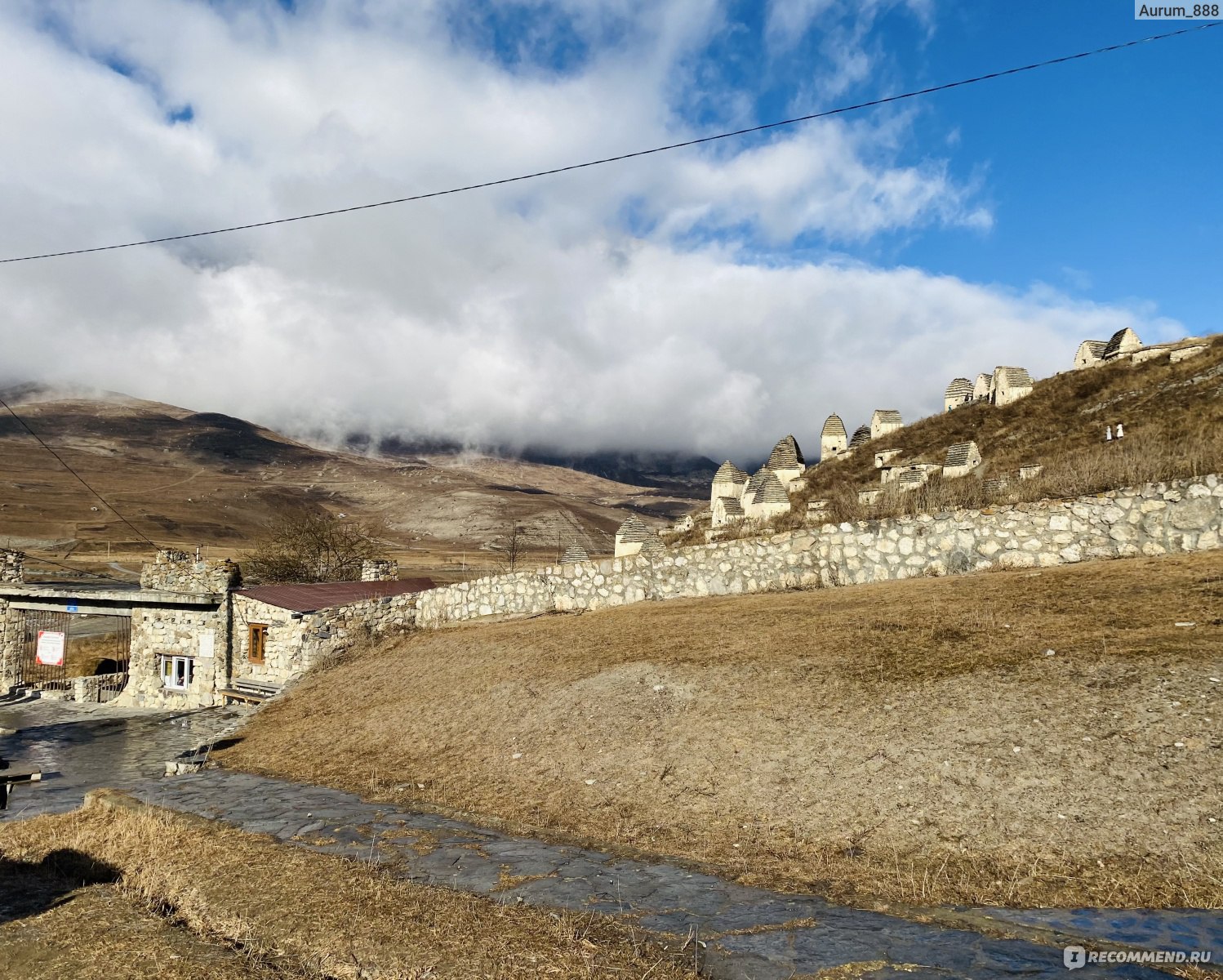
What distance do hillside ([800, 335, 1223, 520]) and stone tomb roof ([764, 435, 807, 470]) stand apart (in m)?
2.08

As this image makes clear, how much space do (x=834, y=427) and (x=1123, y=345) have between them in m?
27.6

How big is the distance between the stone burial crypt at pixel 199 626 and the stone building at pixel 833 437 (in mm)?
56909

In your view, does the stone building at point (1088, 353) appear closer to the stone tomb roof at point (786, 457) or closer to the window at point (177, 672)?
the stone tomb roof at point (786, 457)

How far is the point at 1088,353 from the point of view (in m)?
67.1

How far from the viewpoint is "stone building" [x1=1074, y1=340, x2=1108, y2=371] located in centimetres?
6606

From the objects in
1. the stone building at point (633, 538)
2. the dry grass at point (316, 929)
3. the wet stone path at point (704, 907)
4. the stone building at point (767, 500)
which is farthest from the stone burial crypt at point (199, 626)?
the stone building at point (767, 500)

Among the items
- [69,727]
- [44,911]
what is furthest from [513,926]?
[69,727]

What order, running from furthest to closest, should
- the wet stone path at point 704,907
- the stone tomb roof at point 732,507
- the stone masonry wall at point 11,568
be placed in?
the stone tomb roof at point 732,507
the stone masonry wall at point 11,568
the wet stone path at point 704,907

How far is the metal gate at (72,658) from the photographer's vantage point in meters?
33.2

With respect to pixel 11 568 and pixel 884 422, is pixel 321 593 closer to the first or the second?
pixel 11 568

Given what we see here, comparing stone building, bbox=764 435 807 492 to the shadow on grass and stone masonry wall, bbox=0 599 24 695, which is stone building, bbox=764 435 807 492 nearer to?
stone masonry wall, bbox=0 599 24 695

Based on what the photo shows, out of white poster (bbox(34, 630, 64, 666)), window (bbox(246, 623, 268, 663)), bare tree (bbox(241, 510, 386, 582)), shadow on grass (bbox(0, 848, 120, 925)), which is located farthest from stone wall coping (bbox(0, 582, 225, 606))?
shadow on grass (bbox(0, 848, 120, 925))

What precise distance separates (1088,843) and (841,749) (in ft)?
10.4

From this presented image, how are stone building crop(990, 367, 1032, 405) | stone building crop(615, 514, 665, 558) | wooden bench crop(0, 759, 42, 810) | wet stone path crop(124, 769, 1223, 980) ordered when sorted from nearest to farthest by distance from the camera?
wet stone path crop(124, 769, 1223, 980) → wooden bench crop(0, 759, 42, 810) → stone building crop(615, 514, 665, 558) → stone building crop(990, 367, 1032, 405)
